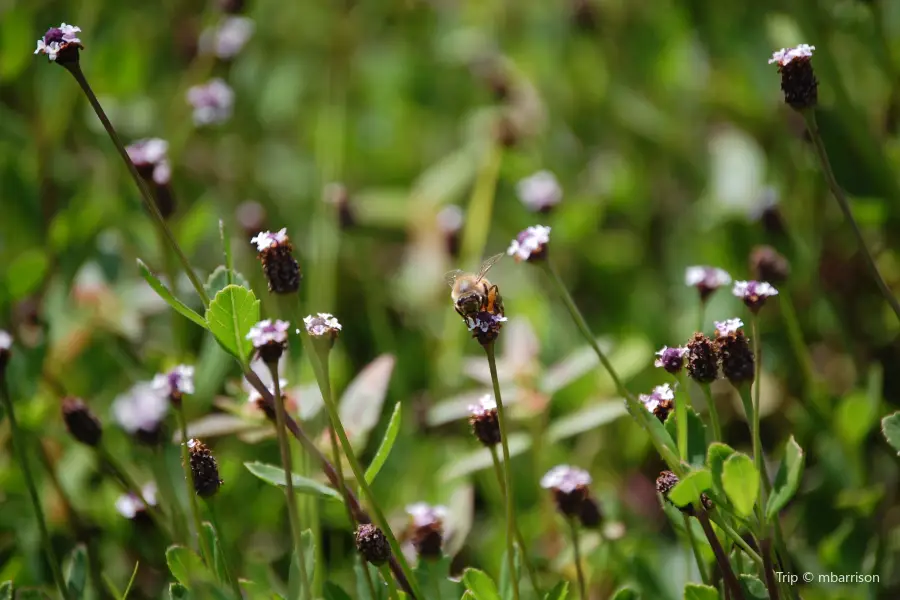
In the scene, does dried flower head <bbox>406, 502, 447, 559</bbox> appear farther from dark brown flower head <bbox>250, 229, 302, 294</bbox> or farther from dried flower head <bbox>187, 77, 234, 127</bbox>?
dried flower head <bbox>187, 77, 234, 127</bbox>

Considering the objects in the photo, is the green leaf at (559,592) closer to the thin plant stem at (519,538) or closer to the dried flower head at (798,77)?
the thin plant stem at (519,538)

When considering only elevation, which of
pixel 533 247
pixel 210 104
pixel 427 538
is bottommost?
pixel 427 538

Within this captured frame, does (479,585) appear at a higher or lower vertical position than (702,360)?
lower

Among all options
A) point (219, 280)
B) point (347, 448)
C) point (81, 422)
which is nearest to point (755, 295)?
point (347, 448)

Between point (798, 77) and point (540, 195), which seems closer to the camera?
point (798, 77)

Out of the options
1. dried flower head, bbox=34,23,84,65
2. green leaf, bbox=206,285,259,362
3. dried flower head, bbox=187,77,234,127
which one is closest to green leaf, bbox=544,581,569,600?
green leaf, bbox=206,285,259,362

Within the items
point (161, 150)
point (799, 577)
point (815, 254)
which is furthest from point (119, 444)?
point (815, 254)

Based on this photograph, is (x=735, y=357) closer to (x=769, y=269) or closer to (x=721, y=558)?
(x=721, y=558)

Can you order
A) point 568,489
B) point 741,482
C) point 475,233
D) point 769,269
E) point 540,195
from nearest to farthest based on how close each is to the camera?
point 741,482, point 568,489, point 769,269, point 540,195, point 475,233
